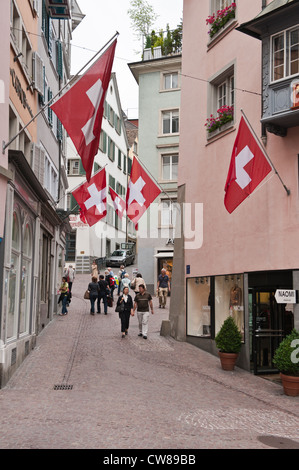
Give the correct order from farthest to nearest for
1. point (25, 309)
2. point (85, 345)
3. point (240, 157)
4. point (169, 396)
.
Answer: point (85, 345) < point (25, 309) < point (240, 157) < point (169, 396)

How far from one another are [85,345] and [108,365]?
2.84 metres

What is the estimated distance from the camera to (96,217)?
62.1 ft

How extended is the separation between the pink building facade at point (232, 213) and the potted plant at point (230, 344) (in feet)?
1.36

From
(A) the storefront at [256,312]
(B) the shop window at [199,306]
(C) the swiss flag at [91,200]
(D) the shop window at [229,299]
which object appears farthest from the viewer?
(C) the swiss flag at [91,200]

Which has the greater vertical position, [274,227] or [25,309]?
[274,227]

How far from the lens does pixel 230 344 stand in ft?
47.6

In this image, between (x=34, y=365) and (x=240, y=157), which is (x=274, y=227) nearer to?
(x=240, y=157)

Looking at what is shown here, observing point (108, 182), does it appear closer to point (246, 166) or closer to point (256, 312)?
point (256, 312)

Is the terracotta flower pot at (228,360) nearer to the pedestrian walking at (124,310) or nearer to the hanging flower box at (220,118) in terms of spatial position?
the pedestrian walking at (124,310)

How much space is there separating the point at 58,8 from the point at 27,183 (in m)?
10.1

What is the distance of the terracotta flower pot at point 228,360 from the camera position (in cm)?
1447

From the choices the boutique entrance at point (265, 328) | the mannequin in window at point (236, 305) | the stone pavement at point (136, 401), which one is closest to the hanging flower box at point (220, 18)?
the mannequin in window at point (236, 305)

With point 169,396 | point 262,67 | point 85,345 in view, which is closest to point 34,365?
point 85,345

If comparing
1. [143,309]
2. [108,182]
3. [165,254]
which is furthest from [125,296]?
[108,182]
